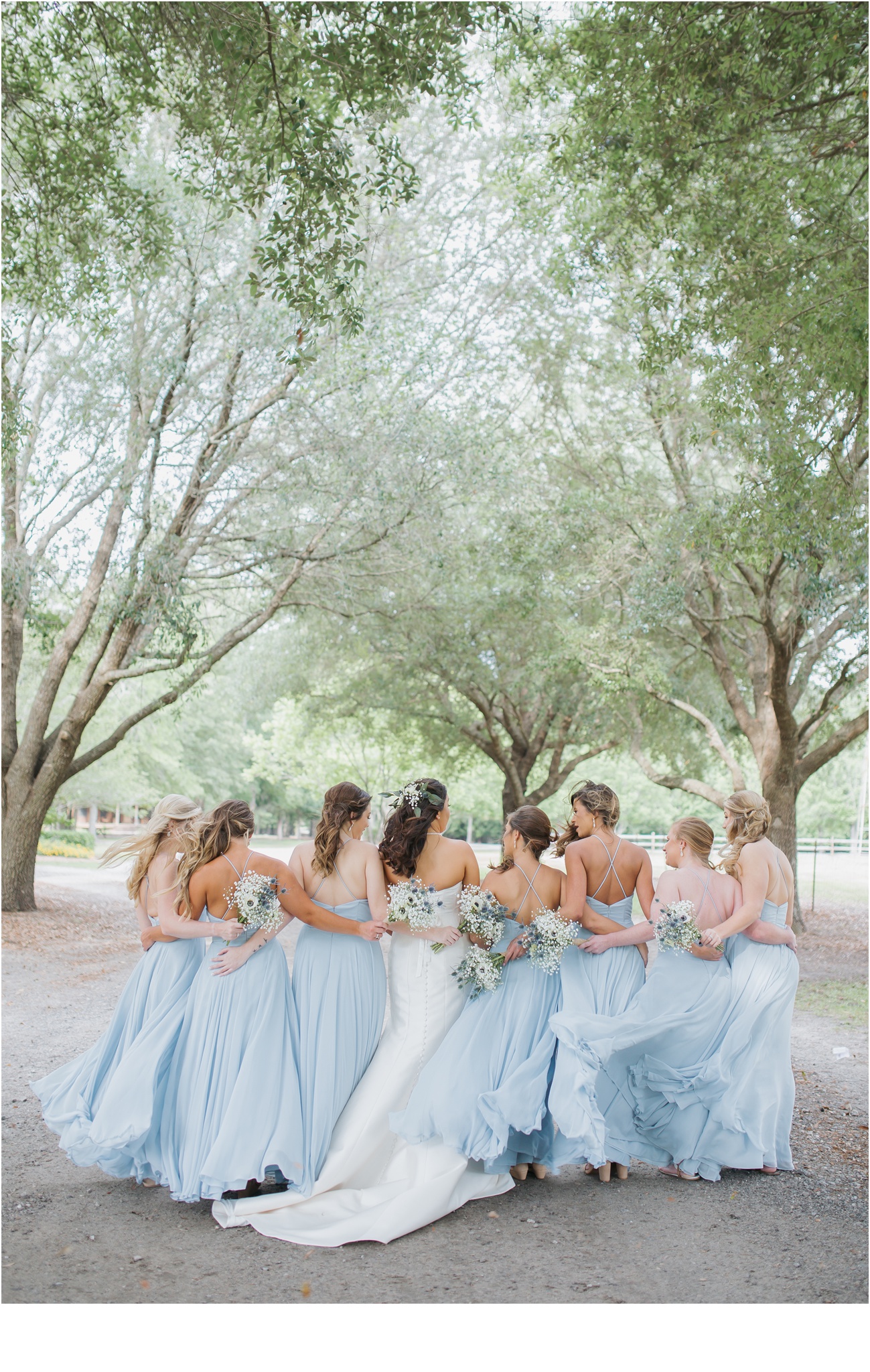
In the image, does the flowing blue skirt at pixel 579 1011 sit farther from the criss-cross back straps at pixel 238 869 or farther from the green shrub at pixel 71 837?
the green shrub at pixel 71 837

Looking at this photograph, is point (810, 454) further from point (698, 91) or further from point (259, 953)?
point (259, 953)

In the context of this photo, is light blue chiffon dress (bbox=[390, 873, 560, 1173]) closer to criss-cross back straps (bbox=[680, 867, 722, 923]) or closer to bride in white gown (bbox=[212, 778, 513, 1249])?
bride in white gown (bbox=[212, 778, 513, 1249])

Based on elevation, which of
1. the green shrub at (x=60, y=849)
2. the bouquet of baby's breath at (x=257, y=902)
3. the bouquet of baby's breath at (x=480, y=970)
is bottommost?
the green shrub at (x=60, y=849)

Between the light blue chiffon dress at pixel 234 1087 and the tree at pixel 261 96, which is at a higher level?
the tree at pixel 261 96

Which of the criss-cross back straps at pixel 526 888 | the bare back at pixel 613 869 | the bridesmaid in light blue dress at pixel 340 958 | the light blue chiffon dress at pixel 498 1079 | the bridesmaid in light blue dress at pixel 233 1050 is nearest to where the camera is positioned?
the bridesmaid in light blue dress at pixel 233 1050

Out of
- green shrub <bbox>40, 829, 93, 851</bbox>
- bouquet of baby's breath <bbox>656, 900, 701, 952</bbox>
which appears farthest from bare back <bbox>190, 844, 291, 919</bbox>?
green shrub <bbox>40, 829, 93, 851</bbox>

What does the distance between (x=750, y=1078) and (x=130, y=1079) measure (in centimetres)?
310

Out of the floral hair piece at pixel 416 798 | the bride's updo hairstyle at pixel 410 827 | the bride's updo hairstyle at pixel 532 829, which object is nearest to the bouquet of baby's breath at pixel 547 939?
the bride's updo hairstyle at pixel 532 829

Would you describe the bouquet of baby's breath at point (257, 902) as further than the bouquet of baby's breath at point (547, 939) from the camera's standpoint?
No

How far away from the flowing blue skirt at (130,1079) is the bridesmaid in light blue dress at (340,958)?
24.0 inches

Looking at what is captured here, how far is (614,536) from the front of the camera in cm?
1519

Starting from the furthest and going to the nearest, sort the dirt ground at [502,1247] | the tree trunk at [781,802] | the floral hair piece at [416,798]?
the tree trunk at [781,802] < the floral hair piece at [416,798] < the dirt ground at [502,1247]

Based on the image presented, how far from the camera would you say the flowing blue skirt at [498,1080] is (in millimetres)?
4559

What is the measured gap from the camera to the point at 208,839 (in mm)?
4793
